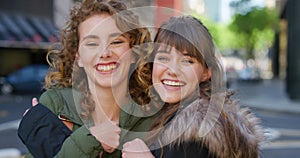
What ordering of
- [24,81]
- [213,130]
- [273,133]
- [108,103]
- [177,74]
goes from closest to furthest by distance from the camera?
[213,130]
[177,74]
[108,103]
[273,133]
[24,81]

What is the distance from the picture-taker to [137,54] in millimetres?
1596

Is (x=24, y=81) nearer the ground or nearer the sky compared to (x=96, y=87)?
nearer the ground

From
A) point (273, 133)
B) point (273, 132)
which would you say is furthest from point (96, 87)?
point (273, 132)

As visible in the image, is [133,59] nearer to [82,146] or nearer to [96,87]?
[96,87]

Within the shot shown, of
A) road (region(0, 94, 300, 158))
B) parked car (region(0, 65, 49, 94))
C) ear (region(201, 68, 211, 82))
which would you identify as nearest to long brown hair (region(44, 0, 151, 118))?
ear (region(201, 68, 211, 82))

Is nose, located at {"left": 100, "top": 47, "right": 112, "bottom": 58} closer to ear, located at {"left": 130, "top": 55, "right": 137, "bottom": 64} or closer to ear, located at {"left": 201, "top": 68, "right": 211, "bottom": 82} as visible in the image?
ear, located at {"left": 130, "top": 55, "right": 137, "bottom": 64}

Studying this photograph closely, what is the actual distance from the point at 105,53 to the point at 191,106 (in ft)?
1.09

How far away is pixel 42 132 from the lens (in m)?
1.58

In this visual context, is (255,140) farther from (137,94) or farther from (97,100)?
(97,100)

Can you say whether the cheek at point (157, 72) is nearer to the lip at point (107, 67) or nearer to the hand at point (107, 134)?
the lip at point (107, 67)

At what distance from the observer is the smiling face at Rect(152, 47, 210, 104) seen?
1497 mm

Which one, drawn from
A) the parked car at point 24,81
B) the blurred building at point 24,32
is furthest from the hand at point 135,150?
the blurred building at point 24,32

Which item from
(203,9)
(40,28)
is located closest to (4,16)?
(40,28)

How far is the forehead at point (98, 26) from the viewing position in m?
1.54
